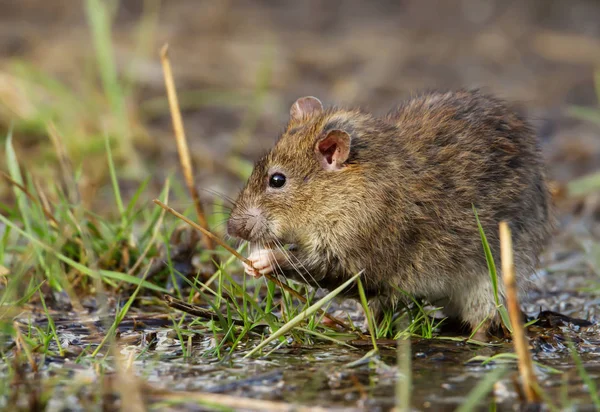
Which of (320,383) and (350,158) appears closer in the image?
(320,383)

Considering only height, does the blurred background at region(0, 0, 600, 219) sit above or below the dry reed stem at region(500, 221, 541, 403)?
above

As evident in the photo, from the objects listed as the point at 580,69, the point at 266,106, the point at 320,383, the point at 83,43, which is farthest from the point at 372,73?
the point at 320,383

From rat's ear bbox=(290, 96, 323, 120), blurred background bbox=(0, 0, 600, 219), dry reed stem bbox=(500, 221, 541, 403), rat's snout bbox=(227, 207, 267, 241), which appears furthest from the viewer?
blurred background bbox=(0, 0, 600, 219)

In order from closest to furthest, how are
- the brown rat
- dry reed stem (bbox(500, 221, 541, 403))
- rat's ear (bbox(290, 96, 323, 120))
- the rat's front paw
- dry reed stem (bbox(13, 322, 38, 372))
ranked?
1. dry reed stem (bbox(500, 221, 541, 403))
2. dry reed stem (bbox(13, 322, 38, 372))
3. the rat's front paw
4. the brown rat
5. rat's ear (bbox(290, 96, 323, 120))

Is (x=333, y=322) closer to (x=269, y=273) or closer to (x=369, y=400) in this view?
(x=269, y=273)

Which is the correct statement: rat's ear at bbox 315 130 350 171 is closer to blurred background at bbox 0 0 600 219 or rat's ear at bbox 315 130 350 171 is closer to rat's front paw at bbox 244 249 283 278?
rat's front paw at bbox 244 249 283 278

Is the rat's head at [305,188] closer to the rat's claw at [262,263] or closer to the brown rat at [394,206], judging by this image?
the brown rat at [394,206]

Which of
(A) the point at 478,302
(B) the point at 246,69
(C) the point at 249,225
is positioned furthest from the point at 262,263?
(B) the point at 246,69

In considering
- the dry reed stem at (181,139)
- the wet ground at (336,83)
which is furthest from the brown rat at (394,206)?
the dry reed stem at (181,139)

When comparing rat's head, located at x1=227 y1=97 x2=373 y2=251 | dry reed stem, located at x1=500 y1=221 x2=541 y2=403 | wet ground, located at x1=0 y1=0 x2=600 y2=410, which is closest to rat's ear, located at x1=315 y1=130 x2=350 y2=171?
rat's head, located at x1=227 y1=97 x2=373 y2=251

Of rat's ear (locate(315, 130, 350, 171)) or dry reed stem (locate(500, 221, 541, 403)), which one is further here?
rat's ear (locate(315, 130, 350, 171))
